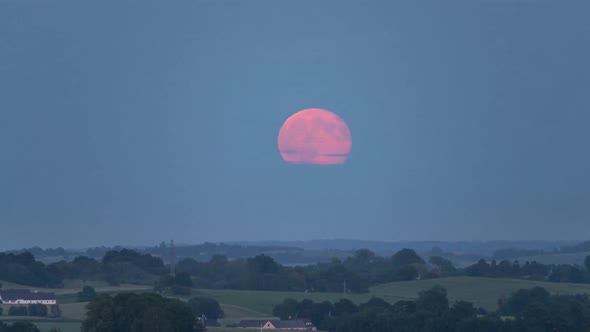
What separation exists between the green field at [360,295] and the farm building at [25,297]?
122 cm

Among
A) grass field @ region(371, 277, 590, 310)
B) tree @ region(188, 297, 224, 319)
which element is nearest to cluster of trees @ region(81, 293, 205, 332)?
tree @ region(188, 297, 224, 319)

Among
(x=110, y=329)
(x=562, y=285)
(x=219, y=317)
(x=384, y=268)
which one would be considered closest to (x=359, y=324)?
(x=219, y=317)

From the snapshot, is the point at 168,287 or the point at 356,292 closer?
the point at 168,287

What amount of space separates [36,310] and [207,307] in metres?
11.8

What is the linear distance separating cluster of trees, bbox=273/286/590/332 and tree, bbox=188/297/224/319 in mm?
4868

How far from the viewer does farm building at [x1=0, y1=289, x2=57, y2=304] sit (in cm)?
9897

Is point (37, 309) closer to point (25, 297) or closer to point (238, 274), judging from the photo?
point (25, 297)

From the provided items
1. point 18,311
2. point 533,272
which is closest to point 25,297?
point 18,311

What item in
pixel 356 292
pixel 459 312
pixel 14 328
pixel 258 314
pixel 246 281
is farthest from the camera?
pixel 246 281

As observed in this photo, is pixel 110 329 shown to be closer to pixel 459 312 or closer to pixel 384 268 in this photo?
pixel 459 312

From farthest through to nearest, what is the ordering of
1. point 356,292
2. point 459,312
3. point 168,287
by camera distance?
point 356,292 < point 168,287 < point 459,312

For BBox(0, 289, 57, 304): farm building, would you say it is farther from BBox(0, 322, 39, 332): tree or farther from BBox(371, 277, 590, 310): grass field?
BBox(371, 277, 590, 310): grass field

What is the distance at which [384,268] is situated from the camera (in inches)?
6166

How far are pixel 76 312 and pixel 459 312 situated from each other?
83.6ft
